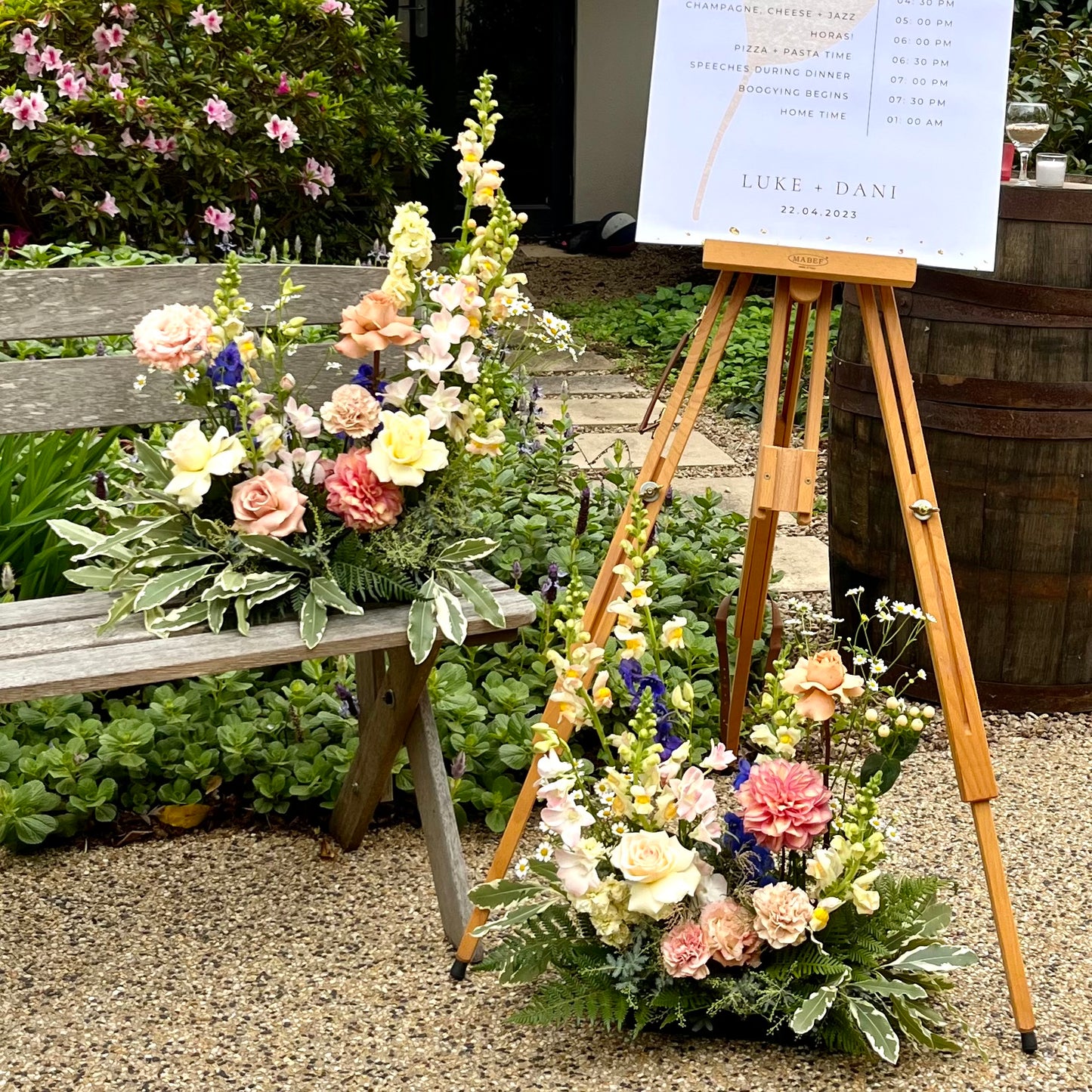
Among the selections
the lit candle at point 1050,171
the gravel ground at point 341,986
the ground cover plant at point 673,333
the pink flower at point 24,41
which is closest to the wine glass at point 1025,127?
the lit candle at point 1050,171

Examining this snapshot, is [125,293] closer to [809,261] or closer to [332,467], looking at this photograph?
[332,467]

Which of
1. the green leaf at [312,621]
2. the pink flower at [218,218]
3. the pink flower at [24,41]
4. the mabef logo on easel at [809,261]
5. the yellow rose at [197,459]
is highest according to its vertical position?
the pink flower at [24,41]

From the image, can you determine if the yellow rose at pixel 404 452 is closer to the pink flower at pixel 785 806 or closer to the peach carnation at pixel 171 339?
the peach carnation at pixel 171 339

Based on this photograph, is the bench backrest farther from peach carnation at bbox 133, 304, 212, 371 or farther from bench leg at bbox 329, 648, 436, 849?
bench leg at bbox 329, 648, 436, 849

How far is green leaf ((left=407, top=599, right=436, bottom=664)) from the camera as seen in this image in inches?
87.5

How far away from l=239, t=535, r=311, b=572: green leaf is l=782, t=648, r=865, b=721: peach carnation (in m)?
0.81

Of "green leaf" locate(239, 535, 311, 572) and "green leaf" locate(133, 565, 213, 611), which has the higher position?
"green leaf" locate(239, 535, 311, 572)

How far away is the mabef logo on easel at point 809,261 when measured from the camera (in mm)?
2318

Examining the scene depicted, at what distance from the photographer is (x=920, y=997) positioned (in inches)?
83.7

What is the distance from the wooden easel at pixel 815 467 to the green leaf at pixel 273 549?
1.60 ft

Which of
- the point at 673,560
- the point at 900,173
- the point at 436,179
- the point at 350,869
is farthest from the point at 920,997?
the point at 436,179

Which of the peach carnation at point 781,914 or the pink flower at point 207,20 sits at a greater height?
the pink flower at point 207,20

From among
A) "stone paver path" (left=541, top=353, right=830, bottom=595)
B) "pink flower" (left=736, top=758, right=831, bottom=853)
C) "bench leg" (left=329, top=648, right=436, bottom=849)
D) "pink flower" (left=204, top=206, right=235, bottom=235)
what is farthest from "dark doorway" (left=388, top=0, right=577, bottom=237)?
"pink flower" (left=736, top=758, right=831, bottom=853)

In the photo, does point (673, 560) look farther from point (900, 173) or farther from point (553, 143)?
point (553, 143)
